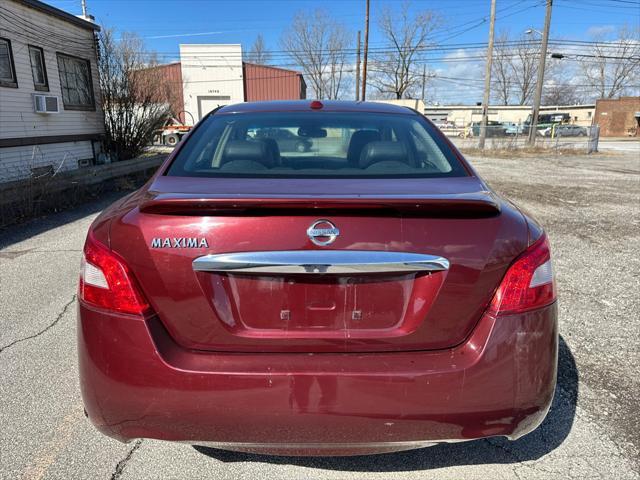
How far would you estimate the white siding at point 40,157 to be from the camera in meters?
10.1

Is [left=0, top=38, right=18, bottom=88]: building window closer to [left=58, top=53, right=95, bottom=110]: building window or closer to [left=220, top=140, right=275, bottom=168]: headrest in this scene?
[left=58, top=53, right=95, bottom=110]: building window

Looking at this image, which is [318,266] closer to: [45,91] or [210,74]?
[45,91]

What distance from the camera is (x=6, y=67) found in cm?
1034

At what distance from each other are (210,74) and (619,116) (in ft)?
144

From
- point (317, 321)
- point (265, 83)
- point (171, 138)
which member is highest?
point (265, 83)

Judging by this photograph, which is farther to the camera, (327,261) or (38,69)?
(38,69)

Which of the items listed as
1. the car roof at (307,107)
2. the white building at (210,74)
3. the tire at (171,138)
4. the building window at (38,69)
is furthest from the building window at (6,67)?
the white building at (210,74)

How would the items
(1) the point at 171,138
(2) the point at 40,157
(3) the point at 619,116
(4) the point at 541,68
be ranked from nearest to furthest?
(2) the point at 40,157 → (4) the point at 541,68 → (1) the point at 171,138 → (3) the point at 619,116

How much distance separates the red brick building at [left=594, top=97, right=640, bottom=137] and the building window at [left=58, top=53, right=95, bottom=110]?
53.0 metres

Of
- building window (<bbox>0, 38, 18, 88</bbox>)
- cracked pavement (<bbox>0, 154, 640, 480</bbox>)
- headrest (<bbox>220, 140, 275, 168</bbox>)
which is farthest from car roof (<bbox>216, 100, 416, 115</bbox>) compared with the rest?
building window (<bbox>0, 38, 18, 88</bbox>)

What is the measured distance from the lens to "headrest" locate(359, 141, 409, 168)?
8.08 ft

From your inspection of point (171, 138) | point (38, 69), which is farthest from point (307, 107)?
point (171, 138)

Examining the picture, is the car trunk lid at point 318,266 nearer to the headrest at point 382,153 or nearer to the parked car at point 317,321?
the parked car at point 317,321

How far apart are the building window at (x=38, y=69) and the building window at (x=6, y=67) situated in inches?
28.8
